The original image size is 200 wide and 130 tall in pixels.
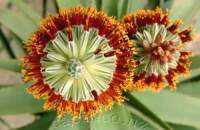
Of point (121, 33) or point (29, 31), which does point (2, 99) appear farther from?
point (121, 33)

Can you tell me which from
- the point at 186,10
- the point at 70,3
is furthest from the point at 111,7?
the point at 186,10

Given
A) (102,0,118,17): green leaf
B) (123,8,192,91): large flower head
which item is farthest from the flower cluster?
(102,0,118,17): green leaf

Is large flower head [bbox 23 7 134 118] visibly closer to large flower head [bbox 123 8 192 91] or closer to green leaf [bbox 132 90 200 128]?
large flower head [bbox 123 8 192 91]

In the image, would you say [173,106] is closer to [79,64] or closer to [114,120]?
[114,120]

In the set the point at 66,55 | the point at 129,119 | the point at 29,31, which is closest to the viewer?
the point at 66,55

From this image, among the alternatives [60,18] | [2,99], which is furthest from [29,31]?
[60,18]

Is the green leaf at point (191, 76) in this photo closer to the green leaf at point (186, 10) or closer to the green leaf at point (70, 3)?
the green leaf at point (186, 10)
